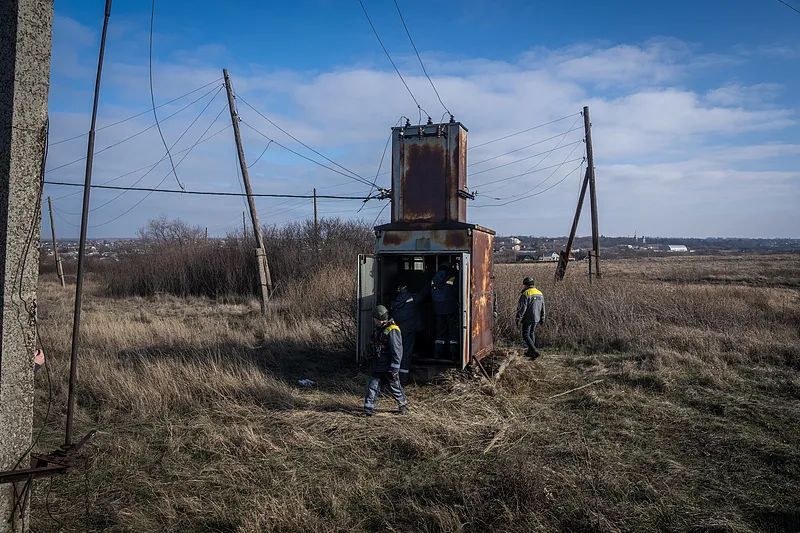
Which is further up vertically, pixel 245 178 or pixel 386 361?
pixel 245 178

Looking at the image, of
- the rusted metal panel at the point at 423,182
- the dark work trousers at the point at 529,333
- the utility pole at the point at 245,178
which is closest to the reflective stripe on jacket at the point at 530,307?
the dark work trousers at the point at 529,333

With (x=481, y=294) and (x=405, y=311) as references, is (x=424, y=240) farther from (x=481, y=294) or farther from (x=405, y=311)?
(x=481, y=294)

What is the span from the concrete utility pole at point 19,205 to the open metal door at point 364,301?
567 cm

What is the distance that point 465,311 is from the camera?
8.77 m

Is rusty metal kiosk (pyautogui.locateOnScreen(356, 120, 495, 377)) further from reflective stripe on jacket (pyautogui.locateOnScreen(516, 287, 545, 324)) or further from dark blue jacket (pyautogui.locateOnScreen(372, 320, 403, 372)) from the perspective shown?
reflective stripe on jacket (pyautogui.locateOnScreen(516, 287, 545, 324))

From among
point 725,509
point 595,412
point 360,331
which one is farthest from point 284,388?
point 725,509

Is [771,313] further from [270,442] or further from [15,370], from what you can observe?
[15,370]

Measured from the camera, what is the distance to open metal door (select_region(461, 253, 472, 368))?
8.67 m

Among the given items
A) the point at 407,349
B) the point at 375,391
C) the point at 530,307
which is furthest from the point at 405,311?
the point at 530,307

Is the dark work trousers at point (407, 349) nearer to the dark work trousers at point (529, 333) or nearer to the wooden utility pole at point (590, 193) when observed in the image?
the dark work trousers at point (529, 333)

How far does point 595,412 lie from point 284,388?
15.0 feet

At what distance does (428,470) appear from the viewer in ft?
19.4

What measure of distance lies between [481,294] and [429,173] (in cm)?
218

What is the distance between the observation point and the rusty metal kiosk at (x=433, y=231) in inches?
352
